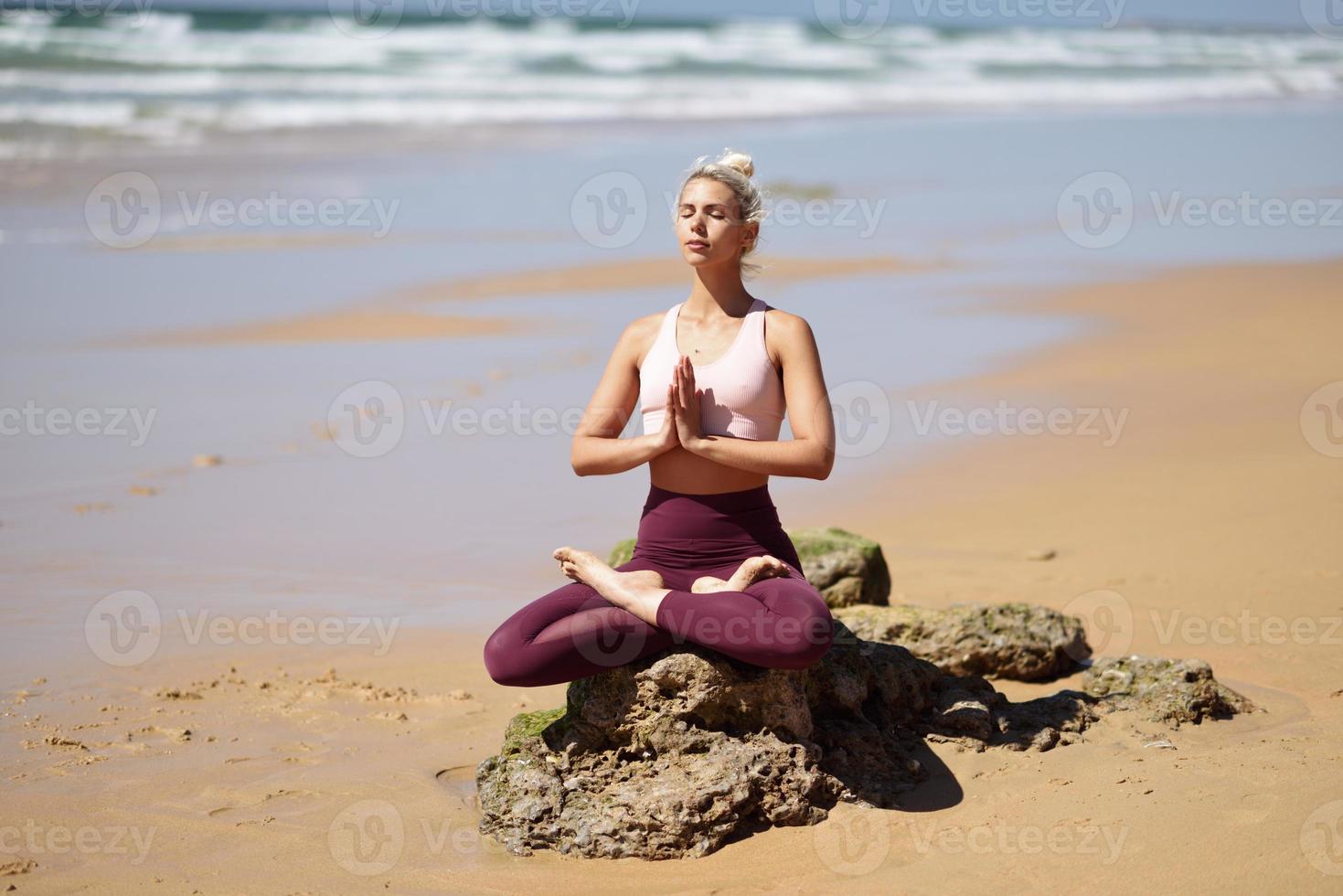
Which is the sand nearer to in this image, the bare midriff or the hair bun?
the bare midriff

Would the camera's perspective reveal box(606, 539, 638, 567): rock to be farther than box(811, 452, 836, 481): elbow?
Yes

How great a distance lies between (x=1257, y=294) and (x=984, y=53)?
3935cm

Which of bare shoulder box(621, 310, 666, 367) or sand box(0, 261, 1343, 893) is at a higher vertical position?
bare shoulder box(621, 310, 666, 367)

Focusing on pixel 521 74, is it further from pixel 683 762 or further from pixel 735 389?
pixel 683 762

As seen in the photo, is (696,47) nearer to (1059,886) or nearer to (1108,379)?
(1108,379)

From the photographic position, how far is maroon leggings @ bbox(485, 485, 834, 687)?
4957 mm

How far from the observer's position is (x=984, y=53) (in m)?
51.9

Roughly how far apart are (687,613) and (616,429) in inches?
36.7

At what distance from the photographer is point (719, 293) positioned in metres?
5.57

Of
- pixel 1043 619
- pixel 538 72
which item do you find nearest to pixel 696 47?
pixel 538 72

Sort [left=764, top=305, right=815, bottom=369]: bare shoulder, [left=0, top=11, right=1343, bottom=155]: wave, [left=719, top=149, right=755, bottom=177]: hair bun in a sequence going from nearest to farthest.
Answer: [left=764, top=305, right=815, bottom=369]: bare shoulder → [left=719, top=149, right=755, bottom=177]: hair bun → [left=0, top=11, right=1343, bottom=155]: wave

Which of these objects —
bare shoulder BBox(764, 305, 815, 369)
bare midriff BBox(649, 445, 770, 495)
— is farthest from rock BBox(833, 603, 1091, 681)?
bare shoulder BBox(764, 305, 815, 369)

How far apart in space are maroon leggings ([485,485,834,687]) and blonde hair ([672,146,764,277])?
109 centimetres

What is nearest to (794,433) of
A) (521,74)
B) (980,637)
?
(980,637)
